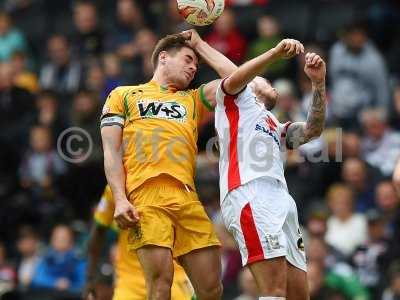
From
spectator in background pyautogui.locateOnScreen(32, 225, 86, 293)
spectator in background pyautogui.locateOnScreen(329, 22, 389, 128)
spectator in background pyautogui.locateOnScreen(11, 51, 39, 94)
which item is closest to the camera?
spectator in background pyautogui.locateOnScreen(32, 225, 86, 293)

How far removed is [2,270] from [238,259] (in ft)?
10.9

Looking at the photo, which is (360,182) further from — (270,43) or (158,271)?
(158,271)

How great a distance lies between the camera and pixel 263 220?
10.1 meters

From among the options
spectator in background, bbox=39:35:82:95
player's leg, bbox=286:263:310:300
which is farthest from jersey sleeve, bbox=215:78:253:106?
spectator in background, bbox=39:35:82:95

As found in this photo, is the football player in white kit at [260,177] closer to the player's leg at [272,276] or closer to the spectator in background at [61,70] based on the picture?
the player's leg at [272,276]

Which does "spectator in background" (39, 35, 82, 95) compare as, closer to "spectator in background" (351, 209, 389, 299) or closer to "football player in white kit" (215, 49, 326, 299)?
"spectator in background" (351, 209, 389, 299)

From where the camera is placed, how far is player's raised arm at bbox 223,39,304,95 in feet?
32.7

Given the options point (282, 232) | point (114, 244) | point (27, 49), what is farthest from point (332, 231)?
point (27, 49)

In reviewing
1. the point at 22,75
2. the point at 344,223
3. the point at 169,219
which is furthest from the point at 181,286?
the point at 22,75

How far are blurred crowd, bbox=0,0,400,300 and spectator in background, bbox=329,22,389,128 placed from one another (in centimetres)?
2

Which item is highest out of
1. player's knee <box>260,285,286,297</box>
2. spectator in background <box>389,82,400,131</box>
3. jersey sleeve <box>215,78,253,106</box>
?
jersey sleeve <box>215,78,253,106</box>

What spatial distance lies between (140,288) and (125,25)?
864 cm

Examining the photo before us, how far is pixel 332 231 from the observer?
15.4m

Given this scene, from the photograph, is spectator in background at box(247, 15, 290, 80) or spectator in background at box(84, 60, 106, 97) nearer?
spectator in background at box(247, 15, 290, 80)
